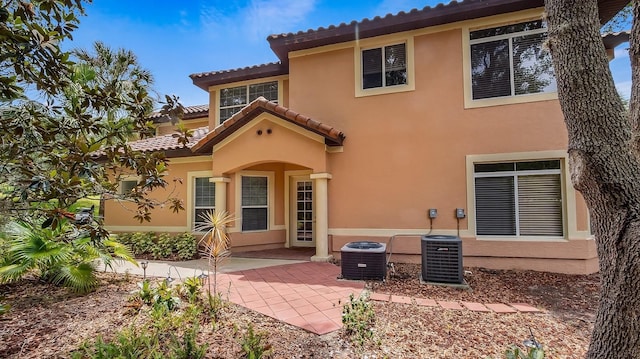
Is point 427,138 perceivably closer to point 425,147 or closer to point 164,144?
point 425,147

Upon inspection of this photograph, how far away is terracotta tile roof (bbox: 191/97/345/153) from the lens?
8.88m

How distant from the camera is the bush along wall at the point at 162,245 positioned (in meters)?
10.3

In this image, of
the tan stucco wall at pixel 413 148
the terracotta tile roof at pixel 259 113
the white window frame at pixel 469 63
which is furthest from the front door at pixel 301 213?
the white window frame at pixel 469 63

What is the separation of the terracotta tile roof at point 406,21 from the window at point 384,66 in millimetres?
519

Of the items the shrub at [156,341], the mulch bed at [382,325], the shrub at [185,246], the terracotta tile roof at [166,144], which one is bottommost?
the mulch bed at [382,325]

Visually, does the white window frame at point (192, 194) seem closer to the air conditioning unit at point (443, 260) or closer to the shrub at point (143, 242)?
the shrub at point (143, 242)

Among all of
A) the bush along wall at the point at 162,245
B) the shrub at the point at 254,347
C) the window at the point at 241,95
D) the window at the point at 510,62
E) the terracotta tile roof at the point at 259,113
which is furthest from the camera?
the window at the point at 241,95

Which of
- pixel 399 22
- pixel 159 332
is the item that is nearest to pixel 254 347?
pixel 159 332

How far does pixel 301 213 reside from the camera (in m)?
11.8

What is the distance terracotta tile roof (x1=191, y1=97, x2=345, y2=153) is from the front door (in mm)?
2820

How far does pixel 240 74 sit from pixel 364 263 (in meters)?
8.65

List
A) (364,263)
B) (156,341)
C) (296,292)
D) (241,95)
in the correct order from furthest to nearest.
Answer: (241,95) → (364,263) → (296,292) → (156,341)

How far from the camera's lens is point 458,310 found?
5.29 m

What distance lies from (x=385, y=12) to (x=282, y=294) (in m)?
8.21
